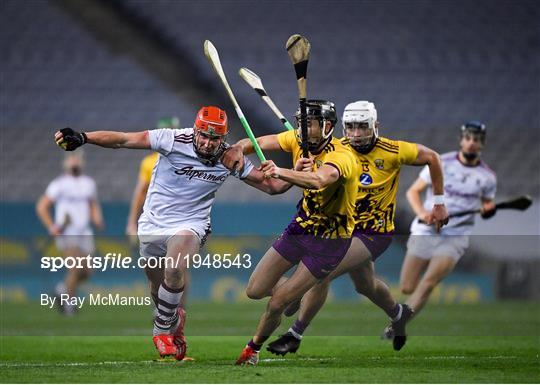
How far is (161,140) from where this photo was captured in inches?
303

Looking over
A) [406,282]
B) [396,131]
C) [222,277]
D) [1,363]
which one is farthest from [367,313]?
[396,131]

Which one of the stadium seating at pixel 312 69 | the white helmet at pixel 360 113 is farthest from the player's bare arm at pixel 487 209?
the stadium seating at pixel 312 69

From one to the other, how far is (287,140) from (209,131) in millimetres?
725

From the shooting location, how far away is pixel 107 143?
7426 millimetres

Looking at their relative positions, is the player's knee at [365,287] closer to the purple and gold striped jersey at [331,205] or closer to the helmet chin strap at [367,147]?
the purple and gold striped jersey at [331,205]

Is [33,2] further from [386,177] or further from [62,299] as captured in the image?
[386,177]

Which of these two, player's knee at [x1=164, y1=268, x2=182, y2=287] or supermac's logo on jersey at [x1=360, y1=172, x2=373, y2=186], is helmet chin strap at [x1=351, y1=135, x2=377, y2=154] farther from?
player's knee at [x1=164, y1=268, x2=182, y2=287]

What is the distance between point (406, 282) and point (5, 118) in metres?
9.92

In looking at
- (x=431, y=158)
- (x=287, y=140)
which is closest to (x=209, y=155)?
(x=287, y=140)

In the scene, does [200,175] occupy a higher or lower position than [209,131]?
lower

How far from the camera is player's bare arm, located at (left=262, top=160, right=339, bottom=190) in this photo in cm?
682

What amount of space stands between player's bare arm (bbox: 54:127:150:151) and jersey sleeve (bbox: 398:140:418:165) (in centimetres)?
194

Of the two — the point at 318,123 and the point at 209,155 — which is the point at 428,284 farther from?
the point at 209,155

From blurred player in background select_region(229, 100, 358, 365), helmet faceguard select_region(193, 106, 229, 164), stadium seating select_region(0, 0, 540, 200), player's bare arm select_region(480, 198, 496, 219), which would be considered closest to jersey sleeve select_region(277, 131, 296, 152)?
blurred player in background select_region(229, 100, 358, 365)
